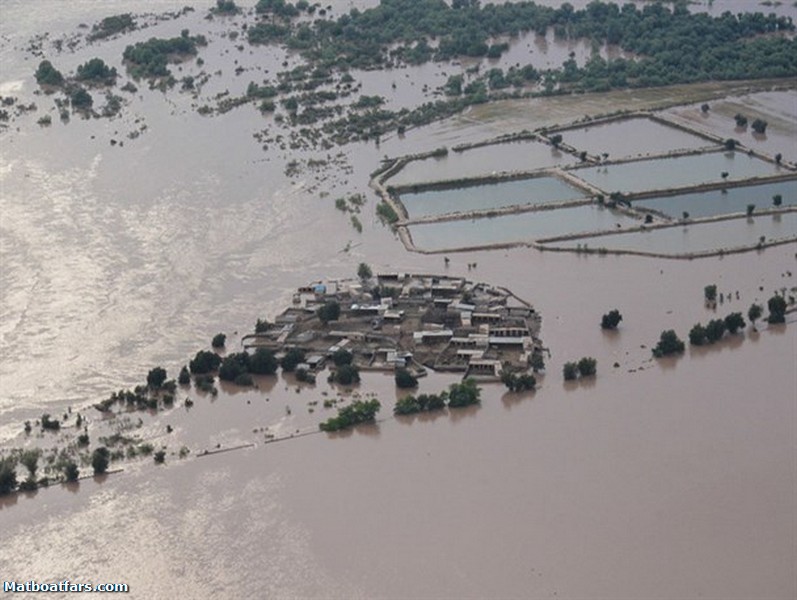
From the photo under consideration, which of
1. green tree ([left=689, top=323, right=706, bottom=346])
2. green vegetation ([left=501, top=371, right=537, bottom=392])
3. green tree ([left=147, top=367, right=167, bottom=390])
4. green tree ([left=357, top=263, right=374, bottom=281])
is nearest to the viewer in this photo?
green vegetation ([left=501, top=371, right=537, bottom=392])

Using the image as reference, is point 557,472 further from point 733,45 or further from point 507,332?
point 733,45

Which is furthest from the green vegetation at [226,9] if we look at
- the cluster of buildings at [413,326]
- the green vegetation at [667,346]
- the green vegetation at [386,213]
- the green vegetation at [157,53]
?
the green vegetation at [667,346]

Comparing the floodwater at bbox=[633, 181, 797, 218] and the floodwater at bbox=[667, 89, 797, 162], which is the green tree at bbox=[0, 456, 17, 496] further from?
the floodwater at bbox=[667, 89, 797, 162]

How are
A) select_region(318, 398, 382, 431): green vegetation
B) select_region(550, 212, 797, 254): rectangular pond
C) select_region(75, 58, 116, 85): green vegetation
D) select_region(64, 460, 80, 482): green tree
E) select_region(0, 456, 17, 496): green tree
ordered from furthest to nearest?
select_region(75, 58, 116, 85): green vegetation, select_region(550, 212, 797, 254): rectangular pond, select_region(318, 398, 382, 431): green vegetation, select_region(64, 460, 80, 482): green tree, select_region(0, 456, 17, 496): green tree

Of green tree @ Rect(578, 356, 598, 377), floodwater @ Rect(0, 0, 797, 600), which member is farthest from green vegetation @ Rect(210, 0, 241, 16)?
green tree @ Rect(578, 356, 598, 377)

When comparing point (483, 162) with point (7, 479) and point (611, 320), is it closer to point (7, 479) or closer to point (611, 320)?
point (611, 320)

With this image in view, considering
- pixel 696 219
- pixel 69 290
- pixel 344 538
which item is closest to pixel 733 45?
pixel 696 219
